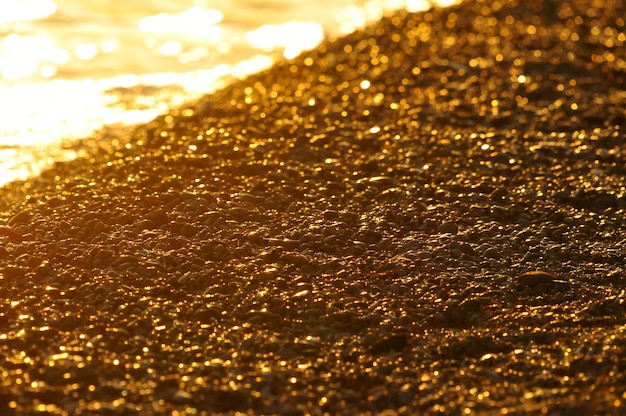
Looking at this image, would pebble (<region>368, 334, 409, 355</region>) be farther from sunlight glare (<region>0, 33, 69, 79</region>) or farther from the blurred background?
sunlight glare (<region>0, 33, 69, 79</region>)

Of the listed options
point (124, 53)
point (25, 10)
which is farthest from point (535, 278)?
point (25, 10)

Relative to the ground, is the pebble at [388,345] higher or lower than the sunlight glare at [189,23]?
lower

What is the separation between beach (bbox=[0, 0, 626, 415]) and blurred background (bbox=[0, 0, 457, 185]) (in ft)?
2.05

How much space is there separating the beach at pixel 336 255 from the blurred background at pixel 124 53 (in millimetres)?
625

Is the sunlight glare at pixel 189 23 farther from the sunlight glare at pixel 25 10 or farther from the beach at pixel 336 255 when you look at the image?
the beach at pixel 336 255

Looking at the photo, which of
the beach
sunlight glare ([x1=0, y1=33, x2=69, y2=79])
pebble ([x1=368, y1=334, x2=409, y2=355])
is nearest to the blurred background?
sunlight glare ([x1=0, y1=33, x2=69, y2=79])

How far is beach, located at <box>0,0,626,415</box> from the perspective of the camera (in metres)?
4.88

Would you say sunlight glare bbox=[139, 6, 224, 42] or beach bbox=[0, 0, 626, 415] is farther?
sunlight glare bbox=[139, 6, 224, 42]

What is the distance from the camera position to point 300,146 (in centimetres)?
791

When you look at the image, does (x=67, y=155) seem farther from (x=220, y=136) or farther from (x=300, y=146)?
(x=300, y=146)

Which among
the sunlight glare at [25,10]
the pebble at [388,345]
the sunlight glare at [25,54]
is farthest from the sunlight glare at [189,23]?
the pebble at [388,345]

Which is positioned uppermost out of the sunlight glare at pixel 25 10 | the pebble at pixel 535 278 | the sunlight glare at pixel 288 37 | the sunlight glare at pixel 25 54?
the sunlight glare at pixel 25 10

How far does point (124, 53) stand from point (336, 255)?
20.3ft

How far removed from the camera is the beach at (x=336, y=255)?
488cm
